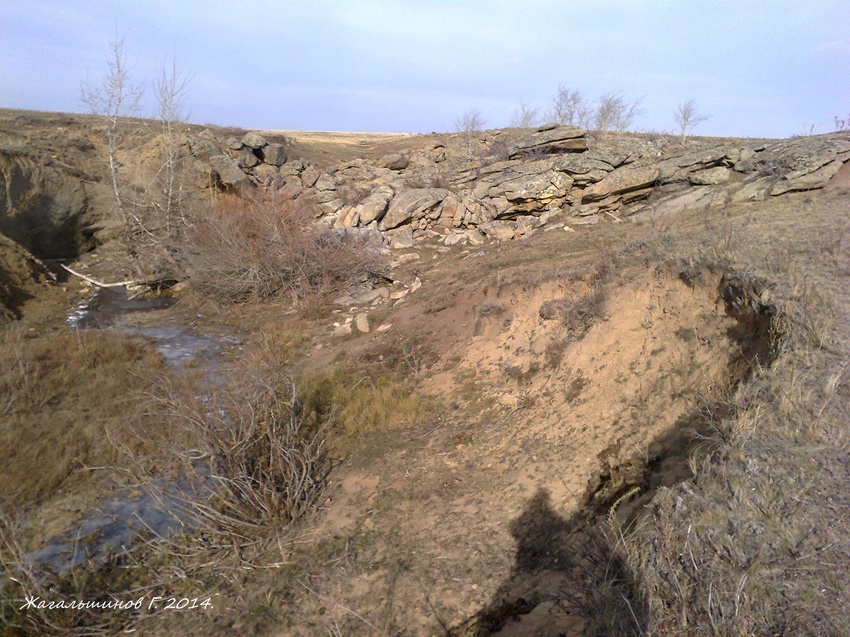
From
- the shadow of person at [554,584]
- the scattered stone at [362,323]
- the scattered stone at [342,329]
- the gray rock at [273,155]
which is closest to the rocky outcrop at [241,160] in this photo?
the gray rock at [273,155]

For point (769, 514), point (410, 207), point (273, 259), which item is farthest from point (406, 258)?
point (769, 514)

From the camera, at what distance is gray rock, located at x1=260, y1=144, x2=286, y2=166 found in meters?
20.0

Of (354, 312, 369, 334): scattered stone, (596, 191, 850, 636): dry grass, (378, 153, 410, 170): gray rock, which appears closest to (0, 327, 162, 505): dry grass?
(354, 312, 369, 334): scattered stone

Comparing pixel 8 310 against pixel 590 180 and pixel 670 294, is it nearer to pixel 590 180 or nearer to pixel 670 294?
pixel 670 294

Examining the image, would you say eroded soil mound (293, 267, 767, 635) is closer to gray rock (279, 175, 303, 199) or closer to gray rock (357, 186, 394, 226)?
gray rock (357, 186, 394, 226)

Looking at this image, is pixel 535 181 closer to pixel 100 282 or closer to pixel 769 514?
pixel 100 282

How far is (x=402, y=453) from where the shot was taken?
5.47 m

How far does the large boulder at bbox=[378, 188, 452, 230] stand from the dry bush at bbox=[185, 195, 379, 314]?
189cm

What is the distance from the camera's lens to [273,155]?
19984mm

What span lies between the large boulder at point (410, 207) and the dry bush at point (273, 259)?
1.89 meters

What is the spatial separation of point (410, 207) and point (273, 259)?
438 centimetres

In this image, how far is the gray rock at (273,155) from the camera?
20.0 meters

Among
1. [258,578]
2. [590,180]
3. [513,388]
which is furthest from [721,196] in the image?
[258,578]

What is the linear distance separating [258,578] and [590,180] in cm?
1241
